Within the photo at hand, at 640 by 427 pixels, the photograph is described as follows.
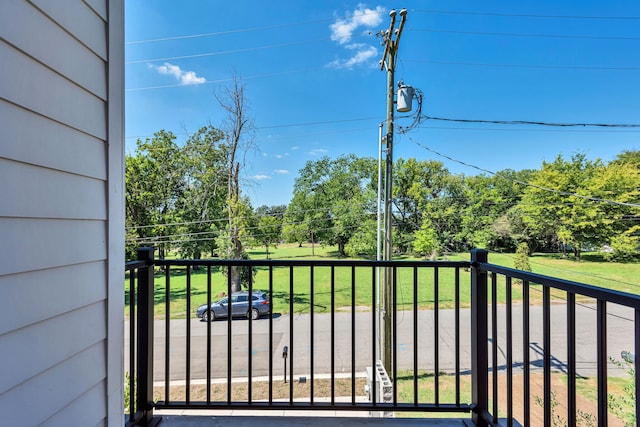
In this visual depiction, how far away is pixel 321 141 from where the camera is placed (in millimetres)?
13812

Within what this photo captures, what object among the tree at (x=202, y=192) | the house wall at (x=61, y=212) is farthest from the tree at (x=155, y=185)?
the house wall at (x=61, y=212)

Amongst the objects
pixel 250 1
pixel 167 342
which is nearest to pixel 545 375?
pixel 167 342

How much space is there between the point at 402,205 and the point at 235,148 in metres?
9.44

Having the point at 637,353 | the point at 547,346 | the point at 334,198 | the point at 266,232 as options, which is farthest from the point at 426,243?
the point at 637,353

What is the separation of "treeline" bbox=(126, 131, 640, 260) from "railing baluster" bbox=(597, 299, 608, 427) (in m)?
9.26

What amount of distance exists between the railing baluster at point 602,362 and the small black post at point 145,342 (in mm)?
1667

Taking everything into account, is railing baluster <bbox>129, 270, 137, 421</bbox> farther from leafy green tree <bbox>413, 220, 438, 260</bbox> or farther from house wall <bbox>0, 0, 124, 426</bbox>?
leafy green tree <bbox>413, 220, 438, 260</bbox>

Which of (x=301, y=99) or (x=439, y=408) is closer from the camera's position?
(x=439, y=408)

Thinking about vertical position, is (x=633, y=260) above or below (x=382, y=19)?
below

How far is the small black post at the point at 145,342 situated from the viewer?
140 centimetres

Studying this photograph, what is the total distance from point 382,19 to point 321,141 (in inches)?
277

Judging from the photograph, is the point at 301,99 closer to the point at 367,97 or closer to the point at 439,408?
the point at 367,97

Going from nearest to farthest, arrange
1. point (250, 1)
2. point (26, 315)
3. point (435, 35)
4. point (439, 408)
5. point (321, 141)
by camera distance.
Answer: point (26, 315)
point (439, 408)
point (250, 1)
point (435, 35)
point (321, 141)

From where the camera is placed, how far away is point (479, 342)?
4.59ft
